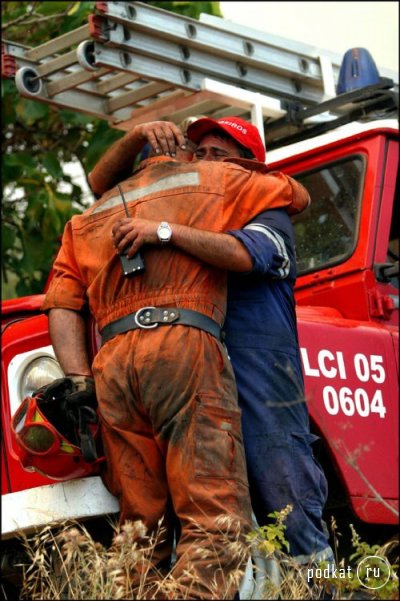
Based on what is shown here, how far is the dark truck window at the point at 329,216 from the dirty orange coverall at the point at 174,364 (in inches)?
52.0

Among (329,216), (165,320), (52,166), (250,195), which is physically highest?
(250,195)

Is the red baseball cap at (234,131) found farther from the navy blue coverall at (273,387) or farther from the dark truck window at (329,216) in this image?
the dark truck window at (329,216)

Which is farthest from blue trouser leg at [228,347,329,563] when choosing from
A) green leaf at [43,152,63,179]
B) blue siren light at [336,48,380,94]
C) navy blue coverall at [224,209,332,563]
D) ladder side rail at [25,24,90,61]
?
green leaf at [43,152,63,179]

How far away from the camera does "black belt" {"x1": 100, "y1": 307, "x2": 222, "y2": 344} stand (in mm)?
4301

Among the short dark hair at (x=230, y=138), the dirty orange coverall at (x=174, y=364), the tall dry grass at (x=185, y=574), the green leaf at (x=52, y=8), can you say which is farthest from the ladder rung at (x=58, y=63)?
the green leaf at (x=52, y=8)

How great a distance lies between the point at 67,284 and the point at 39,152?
20.0 ft

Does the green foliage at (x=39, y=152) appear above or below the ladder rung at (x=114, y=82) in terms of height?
below

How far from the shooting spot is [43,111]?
8.88 metres

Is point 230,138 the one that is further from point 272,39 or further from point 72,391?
point 272,39

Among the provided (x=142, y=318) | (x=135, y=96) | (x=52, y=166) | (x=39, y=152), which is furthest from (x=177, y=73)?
(x=39, y=152)

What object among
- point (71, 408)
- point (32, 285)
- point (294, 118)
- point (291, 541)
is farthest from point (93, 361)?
point (32, 285)

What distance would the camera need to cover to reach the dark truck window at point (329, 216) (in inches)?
236

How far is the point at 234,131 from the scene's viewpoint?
4.88 metres

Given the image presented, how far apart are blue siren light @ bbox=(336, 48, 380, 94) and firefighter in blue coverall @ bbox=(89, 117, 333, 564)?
2.13 meters
